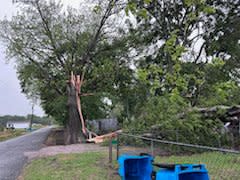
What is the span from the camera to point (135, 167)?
6367 mm

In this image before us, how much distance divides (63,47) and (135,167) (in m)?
16.0

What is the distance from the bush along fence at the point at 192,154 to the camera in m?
5.83

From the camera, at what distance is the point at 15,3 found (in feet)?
65.5

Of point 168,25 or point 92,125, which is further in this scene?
point 92,125

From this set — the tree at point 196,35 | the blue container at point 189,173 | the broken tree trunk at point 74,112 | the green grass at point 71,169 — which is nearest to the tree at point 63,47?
the broken tree trunk at point 74,112

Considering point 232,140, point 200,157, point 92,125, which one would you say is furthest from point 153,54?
point 200,157

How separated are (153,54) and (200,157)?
1579 cm

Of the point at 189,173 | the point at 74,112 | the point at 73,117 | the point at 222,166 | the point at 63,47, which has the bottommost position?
the point at 222,166

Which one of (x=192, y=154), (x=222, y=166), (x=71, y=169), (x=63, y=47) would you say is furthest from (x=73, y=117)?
(x=222, y=166)

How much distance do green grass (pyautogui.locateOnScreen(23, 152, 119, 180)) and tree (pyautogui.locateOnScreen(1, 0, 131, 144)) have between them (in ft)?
Result: 30.8

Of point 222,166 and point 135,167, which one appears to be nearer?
point 135,167

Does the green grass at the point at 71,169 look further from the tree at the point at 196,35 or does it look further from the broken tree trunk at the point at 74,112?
the tree at the point at 196,35

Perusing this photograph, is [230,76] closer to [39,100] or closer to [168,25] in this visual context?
[168,25]

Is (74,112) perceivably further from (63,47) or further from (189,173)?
(189,173)
